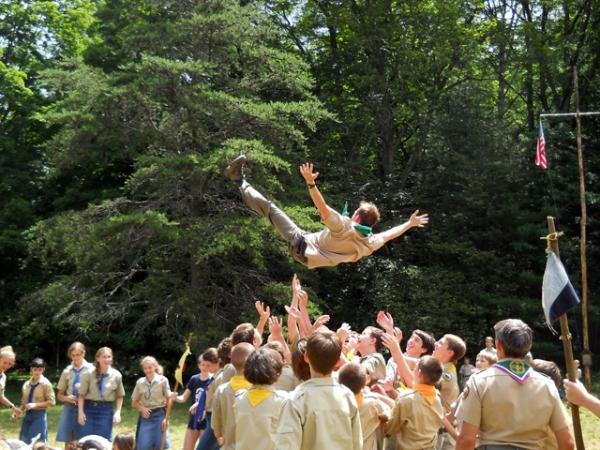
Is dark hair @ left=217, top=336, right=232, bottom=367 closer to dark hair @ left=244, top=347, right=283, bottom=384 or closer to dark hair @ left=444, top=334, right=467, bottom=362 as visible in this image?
dark hair @ left=444, top=334, right=467, bottom=362

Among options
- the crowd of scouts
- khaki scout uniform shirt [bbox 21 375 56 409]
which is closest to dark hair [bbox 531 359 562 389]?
the crowd of scouts

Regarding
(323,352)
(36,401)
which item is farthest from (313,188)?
(36,401)

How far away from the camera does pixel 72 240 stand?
675 inches

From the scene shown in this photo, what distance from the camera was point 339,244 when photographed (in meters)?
7.39

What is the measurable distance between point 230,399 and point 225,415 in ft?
0.47

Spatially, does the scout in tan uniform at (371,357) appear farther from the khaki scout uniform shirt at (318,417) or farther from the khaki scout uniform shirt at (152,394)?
the khaki scout uniform shirt at (152,394)

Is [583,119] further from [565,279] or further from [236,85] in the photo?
[565,279]

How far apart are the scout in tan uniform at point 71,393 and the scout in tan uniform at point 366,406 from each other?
4.39m

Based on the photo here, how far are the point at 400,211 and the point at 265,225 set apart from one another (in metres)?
7.34

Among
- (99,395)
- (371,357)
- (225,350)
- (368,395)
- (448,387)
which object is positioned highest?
(225,350)

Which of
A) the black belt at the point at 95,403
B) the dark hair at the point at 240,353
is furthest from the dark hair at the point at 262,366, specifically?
the black belt at the point at 95,403

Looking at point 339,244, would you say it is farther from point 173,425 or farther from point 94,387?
point 173,425

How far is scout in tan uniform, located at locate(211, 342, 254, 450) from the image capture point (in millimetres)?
5199

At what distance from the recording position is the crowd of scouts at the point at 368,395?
3904 mm
